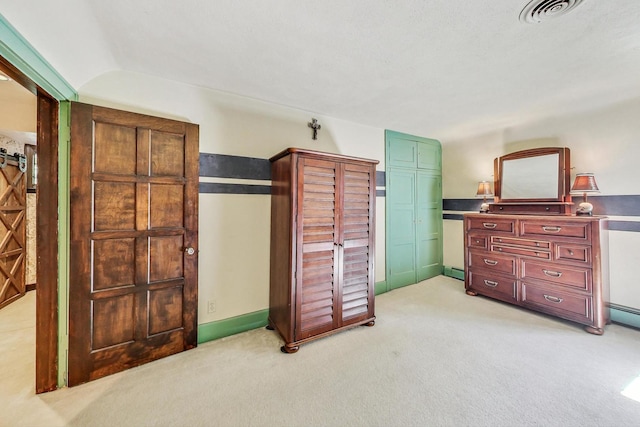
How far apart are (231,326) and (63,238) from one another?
4.88 ft

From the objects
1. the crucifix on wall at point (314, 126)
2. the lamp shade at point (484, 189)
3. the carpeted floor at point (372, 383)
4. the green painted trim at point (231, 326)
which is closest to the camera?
the carpeted floor at point (372, 383)

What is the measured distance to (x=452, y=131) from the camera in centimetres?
368

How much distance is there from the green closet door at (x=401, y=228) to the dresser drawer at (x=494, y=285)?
83 cm

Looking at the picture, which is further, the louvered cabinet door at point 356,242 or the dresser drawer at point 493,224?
the dresser drawer at point 493,224

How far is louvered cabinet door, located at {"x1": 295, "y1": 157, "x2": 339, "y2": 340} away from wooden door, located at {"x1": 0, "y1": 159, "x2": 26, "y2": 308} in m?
3.64

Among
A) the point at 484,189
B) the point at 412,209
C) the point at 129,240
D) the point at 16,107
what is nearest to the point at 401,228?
the point at 412,209

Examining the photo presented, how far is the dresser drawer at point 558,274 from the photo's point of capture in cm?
247

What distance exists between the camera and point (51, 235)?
167 cm

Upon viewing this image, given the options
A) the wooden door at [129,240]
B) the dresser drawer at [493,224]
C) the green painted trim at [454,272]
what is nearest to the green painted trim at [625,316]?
the dresser drawer at [493,224]

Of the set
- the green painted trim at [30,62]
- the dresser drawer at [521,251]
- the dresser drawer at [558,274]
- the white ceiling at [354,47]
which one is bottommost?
the dresser drawer at [558,274]

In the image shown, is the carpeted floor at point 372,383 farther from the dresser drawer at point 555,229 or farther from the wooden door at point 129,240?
the dresser drawer at point 555,229

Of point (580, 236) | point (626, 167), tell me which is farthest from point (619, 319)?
point (626, 167)

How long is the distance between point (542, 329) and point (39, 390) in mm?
4223

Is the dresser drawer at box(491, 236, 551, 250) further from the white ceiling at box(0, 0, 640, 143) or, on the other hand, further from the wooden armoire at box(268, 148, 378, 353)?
the wooden armoire at box(268, 148, 378, 353)
